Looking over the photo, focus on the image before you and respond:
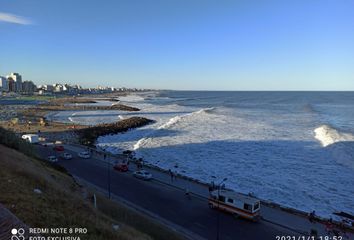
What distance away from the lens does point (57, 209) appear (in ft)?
45.1

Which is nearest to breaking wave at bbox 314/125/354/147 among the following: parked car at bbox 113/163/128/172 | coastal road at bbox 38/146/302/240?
coastal road at bbox 38/146/302/240

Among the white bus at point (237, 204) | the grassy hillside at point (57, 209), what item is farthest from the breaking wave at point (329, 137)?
the grassy hillside at point (57, 209)

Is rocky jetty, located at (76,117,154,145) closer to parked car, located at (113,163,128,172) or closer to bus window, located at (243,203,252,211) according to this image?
parked car, located at (113,163,128,172)

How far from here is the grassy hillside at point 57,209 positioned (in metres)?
11.8

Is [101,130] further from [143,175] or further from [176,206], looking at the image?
[176,206]

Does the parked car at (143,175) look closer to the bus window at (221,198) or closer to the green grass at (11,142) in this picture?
the bus window at (221,198)

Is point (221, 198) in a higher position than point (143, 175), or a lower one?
higher

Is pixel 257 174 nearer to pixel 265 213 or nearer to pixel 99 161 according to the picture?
pixel 265 213

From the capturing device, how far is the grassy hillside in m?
11.8

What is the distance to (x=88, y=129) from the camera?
64.3 m

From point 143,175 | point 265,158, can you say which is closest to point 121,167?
point 143,175

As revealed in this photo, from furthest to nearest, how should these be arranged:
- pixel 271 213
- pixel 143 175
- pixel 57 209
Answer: pixel 143 175
pixel 271 213
pixel 57 209

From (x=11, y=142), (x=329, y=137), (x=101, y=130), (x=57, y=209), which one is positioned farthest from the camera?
(x=101, y=130)

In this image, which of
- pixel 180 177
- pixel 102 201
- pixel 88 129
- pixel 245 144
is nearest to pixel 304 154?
pixel 245 144
